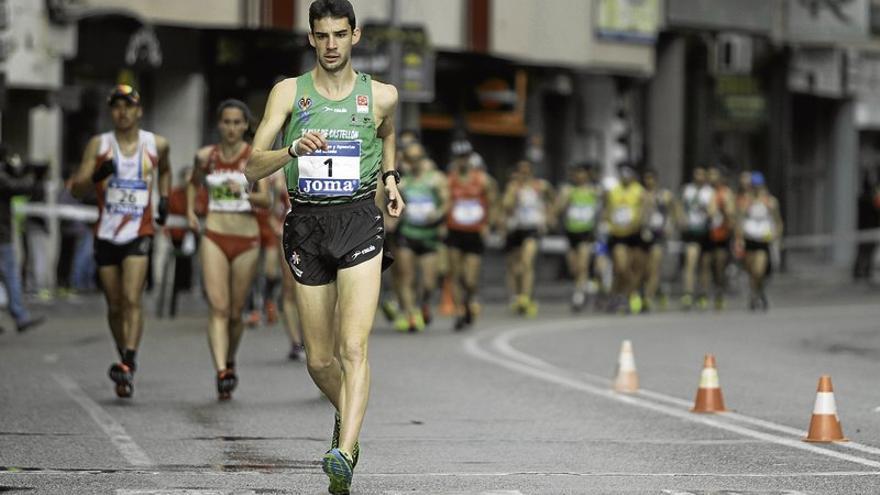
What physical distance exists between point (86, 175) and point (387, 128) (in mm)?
4423

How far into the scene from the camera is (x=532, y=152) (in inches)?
1507

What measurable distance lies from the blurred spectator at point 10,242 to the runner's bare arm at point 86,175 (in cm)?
606

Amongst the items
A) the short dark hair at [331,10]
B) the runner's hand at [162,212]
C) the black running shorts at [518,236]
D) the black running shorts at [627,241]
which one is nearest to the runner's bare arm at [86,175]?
the runner's hand at [162,212]

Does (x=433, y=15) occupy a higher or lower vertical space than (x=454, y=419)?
higher

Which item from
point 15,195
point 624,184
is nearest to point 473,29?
point 624,184

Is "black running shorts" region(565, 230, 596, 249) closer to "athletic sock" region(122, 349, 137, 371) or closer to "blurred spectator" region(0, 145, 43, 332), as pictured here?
"blurred spectator" region(0, 145, 43, 332)

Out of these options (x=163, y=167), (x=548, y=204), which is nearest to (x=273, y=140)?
(x=163, y=167)

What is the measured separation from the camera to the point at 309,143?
8992mm

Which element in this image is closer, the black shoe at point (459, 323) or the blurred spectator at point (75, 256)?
the black shoe at point (459, 323)

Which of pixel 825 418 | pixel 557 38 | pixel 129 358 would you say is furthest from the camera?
pixel 557 38

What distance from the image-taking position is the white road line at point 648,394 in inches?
435

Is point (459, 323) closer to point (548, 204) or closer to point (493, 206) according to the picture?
point (493, 206)

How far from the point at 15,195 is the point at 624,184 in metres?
10.7

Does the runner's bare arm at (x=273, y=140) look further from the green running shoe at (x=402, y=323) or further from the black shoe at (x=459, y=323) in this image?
the black shoe at (x=459, y=323)
